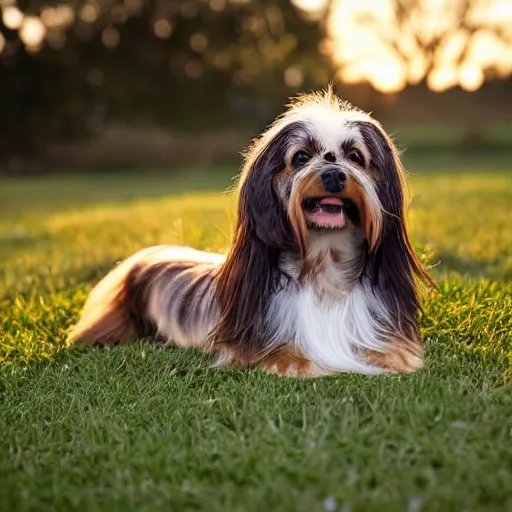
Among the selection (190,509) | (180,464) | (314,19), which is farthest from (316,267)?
(314,19)

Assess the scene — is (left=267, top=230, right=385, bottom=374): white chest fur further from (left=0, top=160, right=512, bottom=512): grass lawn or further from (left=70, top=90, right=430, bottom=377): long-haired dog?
(left=0, top=160, right=512, bottom=512): grass lawn

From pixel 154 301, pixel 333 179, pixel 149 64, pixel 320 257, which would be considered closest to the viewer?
pixel 333 179

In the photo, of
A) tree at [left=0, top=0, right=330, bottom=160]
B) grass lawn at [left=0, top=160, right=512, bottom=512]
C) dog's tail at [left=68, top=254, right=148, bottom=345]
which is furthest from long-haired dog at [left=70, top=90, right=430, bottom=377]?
tree at [left=0, top=0, right=330, bottom=160]

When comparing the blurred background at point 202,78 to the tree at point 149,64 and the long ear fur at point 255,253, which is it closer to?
the tree at point 149,64

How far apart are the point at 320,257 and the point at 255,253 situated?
31 cm

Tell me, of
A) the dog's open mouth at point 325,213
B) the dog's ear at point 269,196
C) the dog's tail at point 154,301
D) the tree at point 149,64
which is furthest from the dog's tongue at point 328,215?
the tree at point 149,64

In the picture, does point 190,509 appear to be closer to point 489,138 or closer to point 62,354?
point 62,354

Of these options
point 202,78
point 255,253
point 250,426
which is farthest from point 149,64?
point 250,426

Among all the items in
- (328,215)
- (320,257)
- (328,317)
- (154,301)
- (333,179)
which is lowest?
(154,301)

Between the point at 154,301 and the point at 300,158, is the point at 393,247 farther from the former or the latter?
the point at 154,301

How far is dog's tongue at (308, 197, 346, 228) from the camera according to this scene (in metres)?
3.61

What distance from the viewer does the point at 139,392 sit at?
3867mm

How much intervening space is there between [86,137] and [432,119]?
1558cm

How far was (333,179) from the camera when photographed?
347 cm
